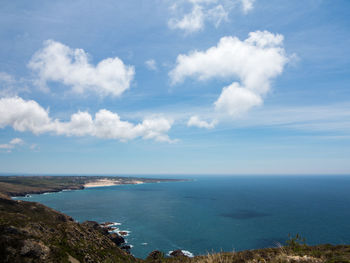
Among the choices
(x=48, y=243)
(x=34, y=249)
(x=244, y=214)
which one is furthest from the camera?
(x=244, y=214)

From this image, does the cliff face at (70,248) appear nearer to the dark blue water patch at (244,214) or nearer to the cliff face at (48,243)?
the cliff face at (48,243)

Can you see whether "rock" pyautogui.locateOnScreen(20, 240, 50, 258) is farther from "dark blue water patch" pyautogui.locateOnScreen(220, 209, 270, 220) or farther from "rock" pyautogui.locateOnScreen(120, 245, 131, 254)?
"dark blue water patch" pyautogui.locateOnScreen(220, 209, 270, 220)

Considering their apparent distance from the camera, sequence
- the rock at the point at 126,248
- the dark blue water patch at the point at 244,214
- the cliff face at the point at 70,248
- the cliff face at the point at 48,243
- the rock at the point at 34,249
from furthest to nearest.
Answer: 1. the dark blue water patch at the point at 244,214
2. the rock at the point at 126,248
3. the rock at the point at 34,249
4. the cliff face at the point at 48,243
5. the cliff face at the point at 70,248

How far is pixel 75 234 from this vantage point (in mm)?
36094

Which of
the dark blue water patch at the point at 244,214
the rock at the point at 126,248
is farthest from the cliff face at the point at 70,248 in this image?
the dark blue water patch at the point at 244,214

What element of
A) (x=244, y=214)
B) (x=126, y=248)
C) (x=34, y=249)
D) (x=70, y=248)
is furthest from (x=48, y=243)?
(x=244, y=214)

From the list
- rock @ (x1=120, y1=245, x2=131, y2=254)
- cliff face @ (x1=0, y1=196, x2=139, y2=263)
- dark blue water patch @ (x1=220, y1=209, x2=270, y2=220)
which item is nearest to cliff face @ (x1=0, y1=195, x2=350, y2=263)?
cliff face @ (x1=0, y1=196, x2=139, y2=263)

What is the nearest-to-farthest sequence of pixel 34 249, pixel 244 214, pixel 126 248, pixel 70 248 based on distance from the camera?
1. pixel 34 249
2. pixel 70 248
3. pixel 126 248
4. pixel 244 214

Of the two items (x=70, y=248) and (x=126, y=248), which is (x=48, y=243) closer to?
(x=70, y=248)

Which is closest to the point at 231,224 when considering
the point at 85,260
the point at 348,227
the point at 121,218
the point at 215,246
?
the point at 215,246

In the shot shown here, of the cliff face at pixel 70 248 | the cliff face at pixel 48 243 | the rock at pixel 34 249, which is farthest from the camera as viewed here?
the rock at pixel 34 249

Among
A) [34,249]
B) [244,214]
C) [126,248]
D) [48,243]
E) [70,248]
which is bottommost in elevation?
[244,214]

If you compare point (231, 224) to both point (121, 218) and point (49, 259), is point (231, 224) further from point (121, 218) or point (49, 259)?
point (49, 259)

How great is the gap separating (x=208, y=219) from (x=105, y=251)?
72.7 meters
